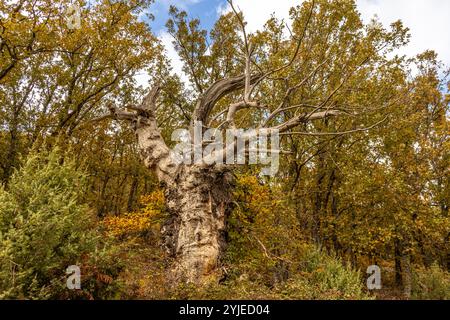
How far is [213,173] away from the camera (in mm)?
7660

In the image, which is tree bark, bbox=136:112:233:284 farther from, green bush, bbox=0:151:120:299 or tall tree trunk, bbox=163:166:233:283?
green bush, bbox=0:151:120:299

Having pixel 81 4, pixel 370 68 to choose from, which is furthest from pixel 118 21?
pixel 370 68

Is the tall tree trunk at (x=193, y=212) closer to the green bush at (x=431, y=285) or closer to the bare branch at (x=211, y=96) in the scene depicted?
the bare branch at (x=211, y=96)

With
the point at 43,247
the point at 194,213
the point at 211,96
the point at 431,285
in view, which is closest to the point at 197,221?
the point at 194,213

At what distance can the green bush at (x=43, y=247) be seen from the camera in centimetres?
364

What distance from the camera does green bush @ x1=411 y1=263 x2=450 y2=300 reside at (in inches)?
548

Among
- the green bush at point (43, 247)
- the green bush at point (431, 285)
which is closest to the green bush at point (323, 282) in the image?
the green bush at point (43, 247)

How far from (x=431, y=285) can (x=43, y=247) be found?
16.7 meters

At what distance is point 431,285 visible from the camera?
1455 centimetres

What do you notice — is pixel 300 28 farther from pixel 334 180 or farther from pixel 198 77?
pixel 334 180

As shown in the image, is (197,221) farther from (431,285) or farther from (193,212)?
(431,285)

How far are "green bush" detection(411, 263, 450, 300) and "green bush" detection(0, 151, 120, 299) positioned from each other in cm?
1517

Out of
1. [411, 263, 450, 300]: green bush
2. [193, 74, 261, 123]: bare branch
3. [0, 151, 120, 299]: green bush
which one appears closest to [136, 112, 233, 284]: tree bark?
[193, 74, 261, 123]: bare branch
